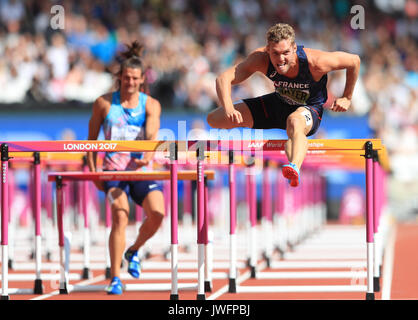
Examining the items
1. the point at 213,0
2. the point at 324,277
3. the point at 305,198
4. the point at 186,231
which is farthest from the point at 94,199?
the point at 213,0

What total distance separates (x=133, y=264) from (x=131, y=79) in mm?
1655

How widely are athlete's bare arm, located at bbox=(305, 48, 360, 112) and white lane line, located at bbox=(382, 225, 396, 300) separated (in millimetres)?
1688

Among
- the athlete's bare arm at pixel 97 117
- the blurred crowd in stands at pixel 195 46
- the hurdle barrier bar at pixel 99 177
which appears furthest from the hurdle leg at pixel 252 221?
the blurred crowd in stands at pixel 195 46

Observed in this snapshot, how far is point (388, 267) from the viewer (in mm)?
10766

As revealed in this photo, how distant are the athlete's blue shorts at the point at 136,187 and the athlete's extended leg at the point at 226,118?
1089mm

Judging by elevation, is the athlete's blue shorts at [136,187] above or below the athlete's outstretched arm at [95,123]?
below

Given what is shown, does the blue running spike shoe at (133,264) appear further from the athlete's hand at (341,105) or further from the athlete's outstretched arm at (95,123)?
the athlete's hand at (341,105)

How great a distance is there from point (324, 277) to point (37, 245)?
3095 millimetres

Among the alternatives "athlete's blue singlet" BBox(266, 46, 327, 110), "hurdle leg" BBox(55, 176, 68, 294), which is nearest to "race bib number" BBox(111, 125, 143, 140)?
"hurdle leg" BBox(55, 176, 68, 294)

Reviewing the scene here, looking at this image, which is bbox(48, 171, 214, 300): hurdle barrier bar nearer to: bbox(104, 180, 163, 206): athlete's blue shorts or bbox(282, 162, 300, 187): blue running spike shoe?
bbox(104, 180, 163, 206): athlete's blue shorts

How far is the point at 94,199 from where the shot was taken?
16422 millimetres

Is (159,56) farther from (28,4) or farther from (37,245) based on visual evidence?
(37,245)

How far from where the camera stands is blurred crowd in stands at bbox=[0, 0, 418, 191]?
740 inches

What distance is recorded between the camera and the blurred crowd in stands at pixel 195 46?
18.8 meters
